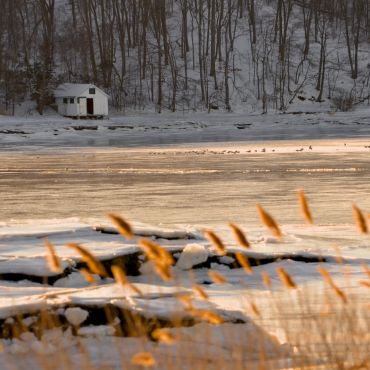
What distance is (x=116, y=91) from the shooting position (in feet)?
219

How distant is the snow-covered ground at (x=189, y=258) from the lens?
4.68 m

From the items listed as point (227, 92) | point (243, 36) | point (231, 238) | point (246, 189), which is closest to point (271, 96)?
point (227, 92)

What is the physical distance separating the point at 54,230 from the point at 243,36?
71.6m

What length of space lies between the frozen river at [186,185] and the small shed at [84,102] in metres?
31.0

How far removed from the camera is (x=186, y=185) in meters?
17.6

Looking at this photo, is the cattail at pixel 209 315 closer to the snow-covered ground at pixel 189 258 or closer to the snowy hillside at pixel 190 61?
the snow-covered ground at pixel 189 258

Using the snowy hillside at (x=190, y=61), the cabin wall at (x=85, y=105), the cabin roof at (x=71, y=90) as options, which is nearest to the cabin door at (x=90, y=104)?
the cabin wall at (x=85, y=105)

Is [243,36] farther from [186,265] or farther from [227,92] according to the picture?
[186,265]

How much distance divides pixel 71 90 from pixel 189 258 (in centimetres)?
5453

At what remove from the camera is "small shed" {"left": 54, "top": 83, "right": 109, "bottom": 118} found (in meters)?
60.1

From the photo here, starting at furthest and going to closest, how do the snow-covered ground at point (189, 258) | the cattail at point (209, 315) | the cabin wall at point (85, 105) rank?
the cabin wall at point (85, 105) < the snow-covered ground at point (189, 258) < the cattail at point (209, 315)

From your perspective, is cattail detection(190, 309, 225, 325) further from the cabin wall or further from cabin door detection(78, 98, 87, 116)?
cabin door detection(78, 98, 87, 116)

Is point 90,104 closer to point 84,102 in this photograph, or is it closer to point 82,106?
point 84,102

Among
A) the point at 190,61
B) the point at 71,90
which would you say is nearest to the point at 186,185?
the point at 71,90
